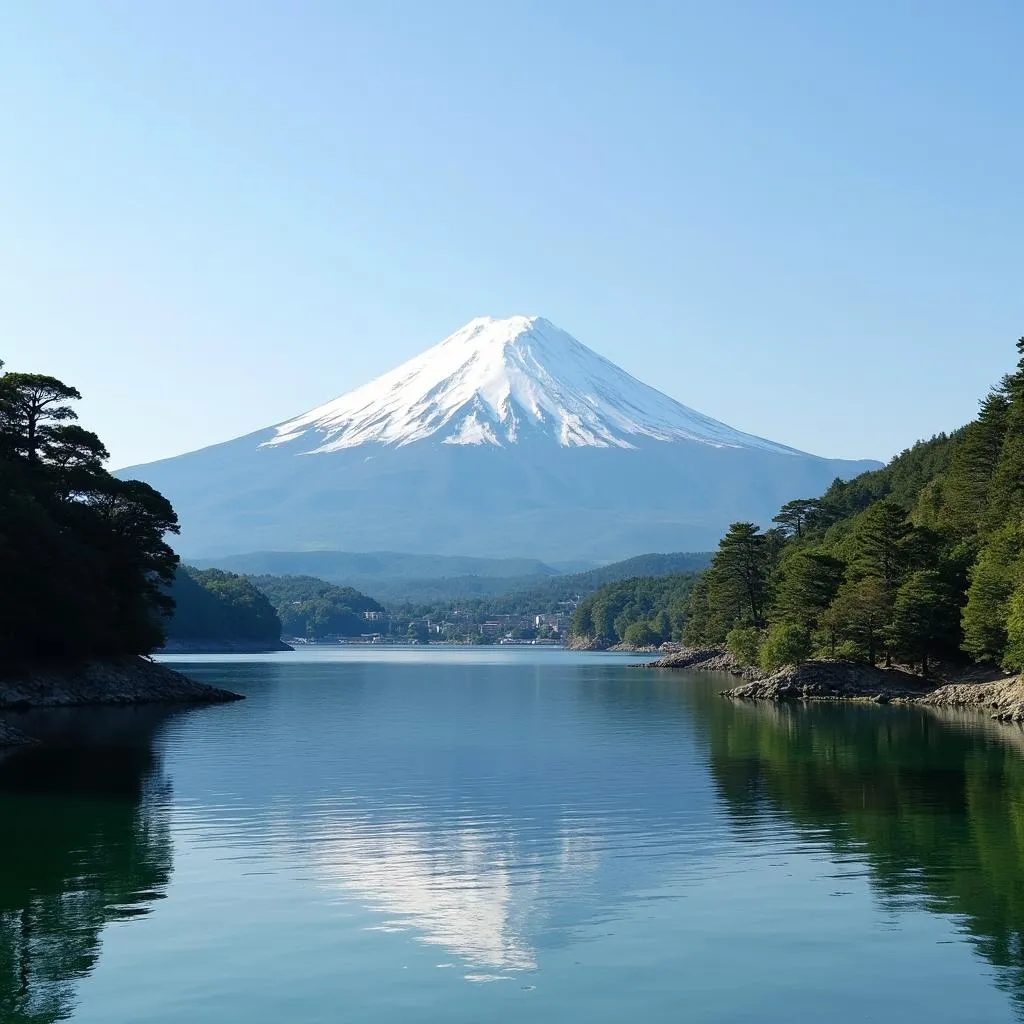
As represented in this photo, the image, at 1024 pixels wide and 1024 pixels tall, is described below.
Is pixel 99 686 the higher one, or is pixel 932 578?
pixel 932 578

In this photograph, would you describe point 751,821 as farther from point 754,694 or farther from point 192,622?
point 192,622

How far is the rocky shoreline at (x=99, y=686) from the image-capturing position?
6688 centimetres

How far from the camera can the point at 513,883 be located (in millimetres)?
24203

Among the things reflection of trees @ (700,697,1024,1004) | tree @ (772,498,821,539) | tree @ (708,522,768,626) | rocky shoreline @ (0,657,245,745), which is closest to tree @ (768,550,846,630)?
tree @ (708,522,768,626)

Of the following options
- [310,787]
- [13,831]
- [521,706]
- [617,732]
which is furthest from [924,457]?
[13,831]

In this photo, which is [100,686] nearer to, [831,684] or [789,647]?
[831,684]

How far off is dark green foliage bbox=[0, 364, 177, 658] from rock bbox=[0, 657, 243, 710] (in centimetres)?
95

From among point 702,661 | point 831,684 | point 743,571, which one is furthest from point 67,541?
point 702,661

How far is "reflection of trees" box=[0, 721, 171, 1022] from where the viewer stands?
18.4 m

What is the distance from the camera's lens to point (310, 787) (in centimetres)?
3912

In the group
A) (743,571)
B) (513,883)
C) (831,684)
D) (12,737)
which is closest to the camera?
(513,883)

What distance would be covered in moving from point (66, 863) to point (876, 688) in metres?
62.6

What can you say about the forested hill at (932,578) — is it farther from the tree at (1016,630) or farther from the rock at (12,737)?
the rock at (12,737)

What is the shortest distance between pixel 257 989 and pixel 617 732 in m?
41.2
